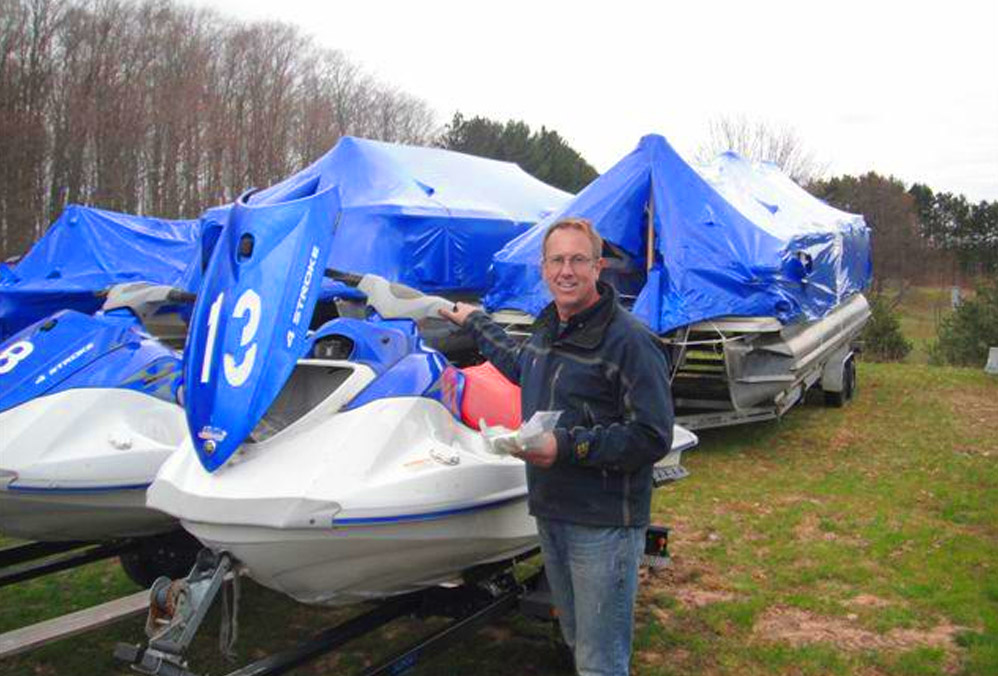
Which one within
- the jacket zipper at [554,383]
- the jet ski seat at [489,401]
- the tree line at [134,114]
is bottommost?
the jet ski seat at [489,401]

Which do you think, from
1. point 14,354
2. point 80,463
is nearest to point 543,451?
point 80,463

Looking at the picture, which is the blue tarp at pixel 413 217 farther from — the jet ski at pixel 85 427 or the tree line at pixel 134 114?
the tree line at pixel 134 114

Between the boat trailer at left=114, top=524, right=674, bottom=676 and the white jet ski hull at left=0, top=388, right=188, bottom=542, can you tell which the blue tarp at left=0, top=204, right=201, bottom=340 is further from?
the boat trailer at left=114, top=524, right=674, bottom=676

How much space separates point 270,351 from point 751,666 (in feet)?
8.81

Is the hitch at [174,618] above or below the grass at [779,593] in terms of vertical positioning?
above

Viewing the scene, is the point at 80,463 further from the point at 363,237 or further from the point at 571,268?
the point at 363,237

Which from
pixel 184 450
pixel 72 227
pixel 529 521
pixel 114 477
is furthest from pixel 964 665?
pixel 72 227

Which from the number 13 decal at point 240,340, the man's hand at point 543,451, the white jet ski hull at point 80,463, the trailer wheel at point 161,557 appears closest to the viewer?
the man's hand at point 543,451

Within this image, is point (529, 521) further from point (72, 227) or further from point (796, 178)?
point (796, 178)

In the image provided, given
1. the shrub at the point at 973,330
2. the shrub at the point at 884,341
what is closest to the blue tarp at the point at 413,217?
the shrub at the point at 973,330

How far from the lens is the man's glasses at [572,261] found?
2768 mm

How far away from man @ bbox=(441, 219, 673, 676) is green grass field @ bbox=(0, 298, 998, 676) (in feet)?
4.97

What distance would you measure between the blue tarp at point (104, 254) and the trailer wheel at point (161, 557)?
5626mm

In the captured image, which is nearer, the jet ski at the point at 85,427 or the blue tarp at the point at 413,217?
the jet ski at the point at 85,427
